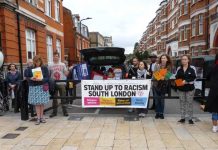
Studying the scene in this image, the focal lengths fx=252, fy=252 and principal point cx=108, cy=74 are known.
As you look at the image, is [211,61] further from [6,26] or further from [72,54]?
[72,54]

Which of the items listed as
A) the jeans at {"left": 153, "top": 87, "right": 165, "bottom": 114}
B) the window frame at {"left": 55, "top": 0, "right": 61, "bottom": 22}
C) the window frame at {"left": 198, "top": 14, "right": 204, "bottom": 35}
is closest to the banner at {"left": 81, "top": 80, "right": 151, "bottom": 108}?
the jeans at {"left": 153, "top": 87, "right": 165, "bottom": 114}

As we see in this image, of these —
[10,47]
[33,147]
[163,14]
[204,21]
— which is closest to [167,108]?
[33,147]

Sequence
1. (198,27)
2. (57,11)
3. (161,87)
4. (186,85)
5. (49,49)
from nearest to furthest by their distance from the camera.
Answer: 1. (186,85)
2. (161,87)
3. (49,49)
4. (57,11)
5. (198,27)

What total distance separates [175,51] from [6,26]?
3452cm

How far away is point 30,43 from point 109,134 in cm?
1250

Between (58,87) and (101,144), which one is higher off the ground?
(58,87)

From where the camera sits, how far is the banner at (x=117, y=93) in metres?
7.41

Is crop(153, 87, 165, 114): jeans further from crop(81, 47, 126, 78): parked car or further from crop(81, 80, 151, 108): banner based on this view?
crop(81, 47, 126, 78): parked car

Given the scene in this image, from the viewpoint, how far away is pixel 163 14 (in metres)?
55.6

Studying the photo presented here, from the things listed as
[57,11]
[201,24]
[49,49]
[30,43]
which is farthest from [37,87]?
[201,24]

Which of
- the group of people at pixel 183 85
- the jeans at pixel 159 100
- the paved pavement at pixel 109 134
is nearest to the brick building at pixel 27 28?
the paved pavement at pixel 109 134

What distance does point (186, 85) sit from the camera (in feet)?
21.2

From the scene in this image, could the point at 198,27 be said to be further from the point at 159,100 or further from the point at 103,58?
the point at 159,100

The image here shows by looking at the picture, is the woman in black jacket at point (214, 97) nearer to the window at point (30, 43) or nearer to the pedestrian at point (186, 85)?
the pedestrian at point (186, 85)
